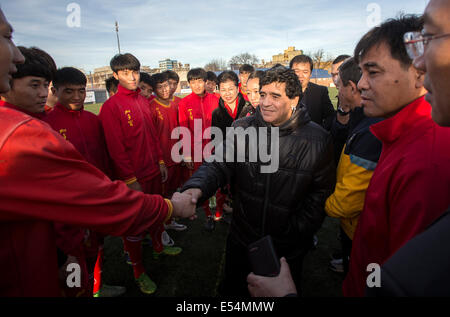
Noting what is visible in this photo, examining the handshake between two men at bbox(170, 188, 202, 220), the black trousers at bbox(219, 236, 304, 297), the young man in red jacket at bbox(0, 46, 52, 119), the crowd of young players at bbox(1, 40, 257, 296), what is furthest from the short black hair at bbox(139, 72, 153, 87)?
the black trousers at bbox(219, 236, 304, 297)

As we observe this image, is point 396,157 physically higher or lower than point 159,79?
lower

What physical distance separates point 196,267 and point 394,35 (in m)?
3.39

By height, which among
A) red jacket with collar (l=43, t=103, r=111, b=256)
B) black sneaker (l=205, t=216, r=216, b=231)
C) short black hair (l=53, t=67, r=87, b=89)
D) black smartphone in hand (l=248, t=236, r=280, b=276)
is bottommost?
black sneaker (l=205, t=216, r=216, b=231)

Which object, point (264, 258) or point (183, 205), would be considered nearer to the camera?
point (264, 258)

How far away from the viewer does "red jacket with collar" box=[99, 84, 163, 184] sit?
2.91m

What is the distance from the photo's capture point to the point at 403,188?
100cm

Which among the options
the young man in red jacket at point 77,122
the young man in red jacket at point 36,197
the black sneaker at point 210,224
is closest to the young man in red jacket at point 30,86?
the young man in red jacket at point 77,122

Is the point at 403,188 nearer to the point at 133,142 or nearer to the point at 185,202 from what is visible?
the point at 185,202

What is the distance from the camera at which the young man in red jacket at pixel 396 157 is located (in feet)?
2.99

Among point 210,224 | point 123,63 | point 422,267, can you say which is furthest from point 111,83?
point 422,267

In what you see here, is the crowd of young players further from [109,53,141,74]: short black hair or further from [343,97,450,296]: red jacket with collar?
[343,97,450,296]: red jacket with collar

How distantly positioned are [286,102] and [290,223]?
1.18 meters

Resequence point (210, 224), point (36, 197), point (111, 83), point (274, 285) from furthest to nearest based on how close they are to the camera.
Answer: point (111, 83)
point (210, 224)
point (274, 285)
point (36, 197)

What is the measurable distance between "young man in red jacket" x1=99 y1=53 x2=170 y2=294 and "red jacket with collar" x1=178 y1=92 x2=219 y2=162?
1193mm
